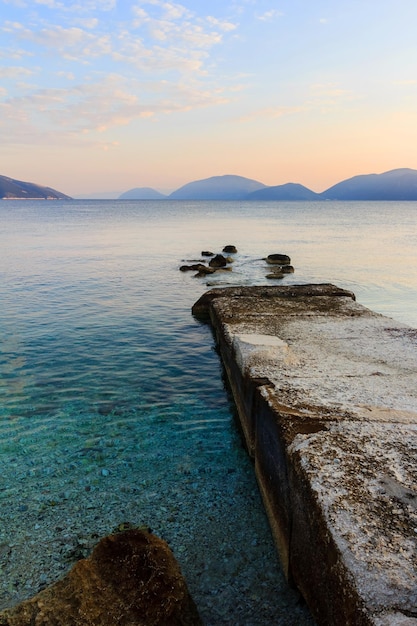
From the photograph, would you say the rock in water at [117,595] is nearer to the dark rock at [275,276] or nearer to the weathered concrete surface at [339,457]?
the weathered concrete surface at [339,457]

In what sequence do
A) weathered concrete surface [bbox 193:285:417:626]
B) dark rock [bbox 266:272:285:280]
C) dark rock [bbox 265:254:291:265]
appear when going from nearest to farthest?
weathered concrete surface [bbox 193:285:417:626]
dark rock [bbox 266:272:285:280]
dark rock [bbox 265:254:291:265]

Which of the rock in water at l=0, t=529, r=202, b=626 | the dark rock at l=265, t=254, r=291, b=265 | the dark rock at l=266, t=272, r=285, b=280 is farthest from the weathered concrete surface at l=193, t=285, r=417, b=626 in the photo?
the dark rock at l=265, t=254, r=291, b=265

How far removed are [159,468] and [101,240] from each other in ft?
129

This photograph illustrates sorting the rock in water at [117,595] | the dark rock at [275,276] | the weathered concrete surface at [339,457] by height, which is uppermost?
the weathered concrete surface at [339,457]

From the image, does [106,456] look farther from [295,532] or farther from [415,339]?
[415,339]

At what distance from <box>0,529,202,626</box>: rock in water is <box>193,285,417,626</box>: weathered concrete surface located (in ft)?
3.71

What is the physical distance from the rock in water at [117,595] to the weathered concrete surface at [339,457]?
1132 millimetres

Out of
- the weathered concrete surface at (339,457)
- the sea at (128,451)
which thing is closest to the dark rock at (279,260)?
the sea at (128,451)

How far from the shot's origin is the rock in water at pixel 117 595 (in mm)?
3465

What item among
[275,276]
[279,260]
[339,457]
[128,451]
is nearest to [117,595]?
[339,457]

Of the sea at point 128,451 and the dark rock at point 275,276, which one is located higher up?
the dark rock at point 275,276

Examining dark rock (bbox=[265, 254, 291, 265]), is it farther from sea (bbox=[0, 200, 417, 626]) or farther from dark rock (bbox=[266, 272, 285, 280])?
sea (bbox=[0, 200, 417, 626])

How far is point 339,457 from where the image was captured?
4293 millimetres

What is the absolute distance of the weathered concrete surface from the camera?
3.09 meters
